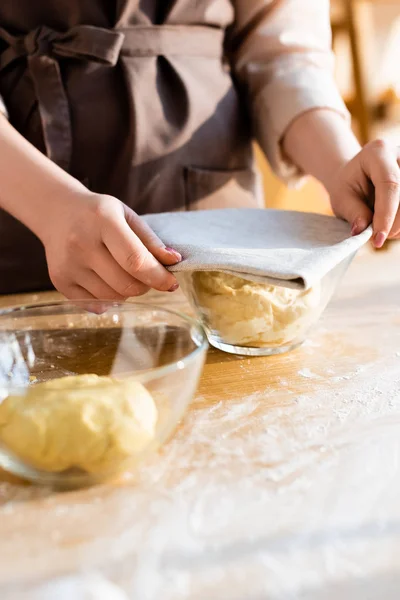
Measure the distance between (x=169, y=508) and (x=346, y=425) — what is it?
16cm

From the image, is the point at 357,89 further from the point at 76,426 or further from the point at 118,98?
the point at 76,426

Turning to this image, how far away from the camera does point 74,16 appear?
838 mm

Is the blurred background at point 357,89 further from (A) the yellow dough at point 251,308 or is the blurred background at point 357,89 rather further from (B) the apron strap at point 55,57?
(A) the yellow dough at point 251,308

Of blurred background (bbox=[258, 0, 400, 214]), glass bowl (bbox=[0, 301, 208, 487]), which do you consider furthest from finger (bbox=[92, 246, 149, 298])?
blurred background (bbox=[258, 0, 400, 214])

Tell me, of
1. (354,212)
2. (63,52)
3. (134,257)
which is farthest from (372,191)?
(63,52)

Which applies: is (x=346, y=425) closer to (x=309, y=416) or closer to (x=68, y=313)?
(x=309, y=416)

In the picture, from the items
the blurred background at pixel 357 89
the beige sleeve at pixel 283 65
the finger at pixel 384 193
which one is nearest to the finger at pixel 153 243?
the finger at pixel 384 193

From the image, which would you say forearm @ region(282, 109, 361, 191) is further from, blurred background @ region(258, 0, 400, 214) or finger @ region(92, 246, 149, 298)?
blurred background @ region(258, 0, 400, 214)

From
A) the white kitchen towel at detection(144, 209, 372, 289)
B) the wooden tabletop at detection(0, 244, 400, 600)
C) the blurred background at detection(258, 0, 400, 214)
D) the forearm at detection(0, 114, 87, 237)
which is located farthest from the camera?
the blurred background at detection(258, 0, 400, 214)

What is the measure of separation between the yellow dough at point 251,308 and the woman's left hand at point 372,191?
0.35 ft

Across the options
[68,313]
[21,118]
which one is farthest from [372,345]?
[21,118]

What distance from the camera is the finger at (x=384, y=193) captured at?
67cm

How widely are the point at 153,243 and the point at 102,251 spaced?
48 millimetres

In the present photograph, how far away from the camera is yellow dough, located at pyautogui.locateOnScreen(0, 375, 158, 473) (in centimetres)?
39
